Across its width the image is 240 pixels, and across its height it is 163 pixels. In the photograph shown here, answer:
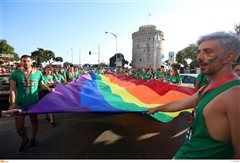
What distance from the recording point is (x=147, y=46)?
2813 inches

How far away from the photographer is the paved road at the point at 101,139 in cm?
363

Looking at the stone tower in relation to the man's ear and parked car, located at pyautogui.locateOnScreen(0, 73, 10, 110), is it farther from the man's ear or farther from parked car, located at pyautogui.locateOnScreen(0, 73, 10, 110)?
the man's ear

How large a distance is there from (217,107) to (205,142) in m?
0.30

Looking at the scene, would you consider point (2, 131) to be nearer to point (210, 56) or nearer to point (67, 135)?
point (67, 135)

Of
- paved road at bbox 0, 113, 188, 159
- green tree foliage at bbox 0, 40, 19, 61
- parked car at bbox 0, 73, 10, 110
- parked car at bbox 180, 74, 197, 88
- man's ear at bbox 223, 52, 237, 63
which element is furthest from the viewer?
green tree foliage at bbox 0, 40, 19, 61

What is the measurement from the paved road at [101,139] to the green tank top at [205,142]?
2164 millimetres

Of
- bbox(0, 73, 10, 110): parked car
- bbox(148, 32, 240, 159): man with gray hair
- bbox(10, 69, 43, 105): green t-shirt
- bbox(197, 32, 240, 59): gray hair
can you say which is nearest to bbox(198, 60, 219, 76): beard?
bbox(148, 32, 240, 159): man with gray hair

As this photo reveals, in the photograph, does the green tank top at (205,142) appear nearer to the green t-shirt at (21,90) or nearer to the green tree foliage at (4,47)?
the green t-shirt at (21,90)

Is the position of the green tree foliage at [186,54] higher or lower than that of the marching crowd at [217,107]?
higher

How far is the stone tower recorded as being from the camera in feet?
232

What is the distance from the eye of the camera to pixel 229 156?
143 cm

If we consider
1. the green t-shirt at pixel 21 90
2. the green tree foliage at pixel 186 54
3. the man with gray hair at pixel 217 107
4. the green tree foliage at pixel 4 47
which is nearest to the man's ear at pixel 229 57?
the man with gray hair at pixel 217 107

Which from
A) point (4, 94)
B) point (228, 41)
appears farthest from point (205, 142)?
point (4, 94)

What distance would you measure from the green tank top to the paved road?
216 centimetres
